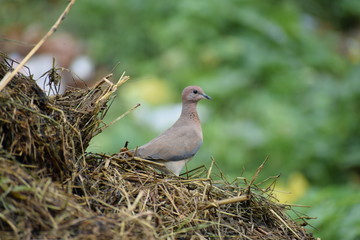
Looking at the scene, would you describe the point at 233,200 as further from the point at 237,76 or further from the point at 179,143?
the point at 237,76

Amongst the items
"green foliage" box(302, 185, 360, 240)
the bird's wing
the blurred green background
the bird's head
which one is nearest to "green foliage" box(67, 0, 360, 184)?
the blurred green background

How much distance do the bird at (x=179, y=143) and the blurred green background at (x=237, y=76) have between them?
7.27ft

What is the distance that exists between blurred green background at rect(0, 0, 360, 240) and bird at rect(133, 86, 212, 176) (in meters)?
2.22

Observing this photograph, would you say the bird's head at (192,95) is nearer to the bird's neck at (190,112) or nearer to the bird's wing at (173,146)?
the bird's neck at (190,112)

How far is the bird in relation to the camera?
15.6 ft

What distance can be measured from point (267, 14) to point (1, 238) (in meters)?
10.7

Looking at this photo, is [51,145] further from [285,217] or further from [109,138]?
[109,138]

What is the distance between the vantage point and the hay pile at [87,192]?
2754mm

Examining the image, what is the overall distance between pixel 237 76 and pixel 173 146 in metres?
5.96

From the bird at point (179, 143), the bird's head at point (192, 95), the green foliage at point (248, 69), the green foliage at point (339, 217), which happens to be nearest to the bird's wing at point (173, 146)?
the bird at point (179, 143)

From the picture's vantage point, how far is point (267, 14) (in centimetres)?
1273

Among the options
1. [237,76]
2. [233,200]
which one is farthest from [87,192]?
[237,76]

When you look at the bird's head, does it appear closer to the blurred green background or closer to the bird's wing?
the bird's wing

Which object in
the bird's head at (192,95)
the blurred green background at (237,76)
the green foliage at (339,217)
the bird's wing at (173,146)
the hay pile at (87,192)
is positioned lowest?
the hay pile at (87,192)
